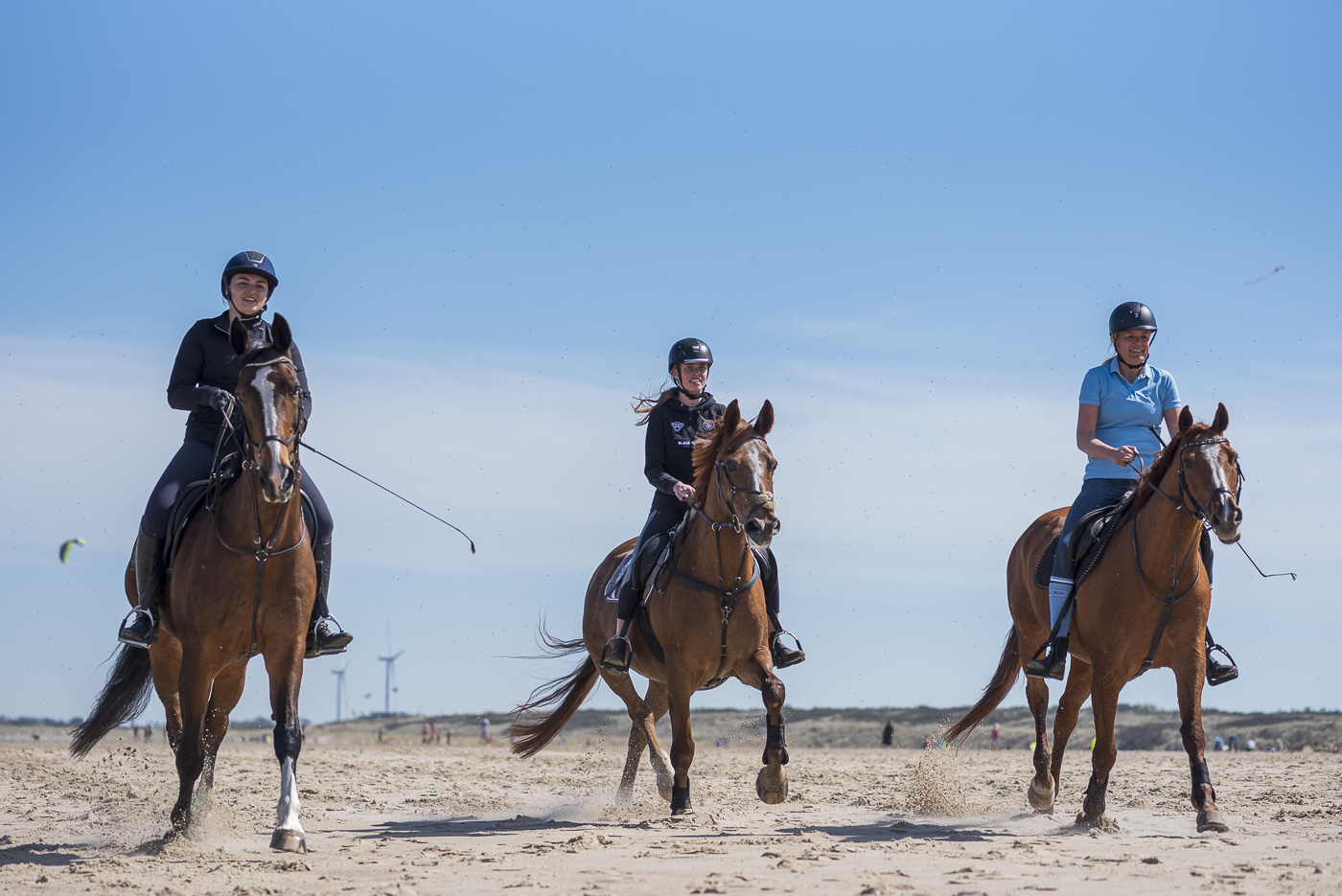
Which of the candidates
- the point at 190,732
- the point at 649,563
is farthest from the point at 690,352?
the point at 190,732

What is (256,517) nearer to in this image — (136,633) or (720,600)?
(136,633)

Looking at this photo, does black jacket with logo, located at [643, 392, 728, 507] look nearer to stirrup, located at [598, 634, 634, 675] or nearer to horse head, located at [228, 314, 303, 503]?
stirrup, located at [598, 634, 634, 675]

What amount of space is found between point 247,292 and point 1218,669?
7401 millimetres

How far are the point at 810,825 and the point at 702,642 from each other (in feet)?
5.50

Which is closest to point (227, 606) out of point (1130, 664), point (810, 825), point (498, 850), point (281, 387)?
point (281, 387)

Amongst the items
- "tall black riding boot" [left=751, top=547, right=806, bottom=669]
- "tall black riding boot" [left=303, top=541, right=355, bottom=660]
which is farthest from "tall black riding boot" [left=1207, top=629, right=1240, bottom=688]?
"tall black riding boot" [left=303, top=541, right=355, bottom=660]

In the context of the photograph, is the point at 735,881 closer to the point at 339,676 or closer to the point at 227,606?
A: the point at 227,606

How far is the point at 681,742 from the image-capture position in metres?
9.99

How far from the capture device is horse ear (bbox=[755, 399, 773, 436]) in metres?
9.73

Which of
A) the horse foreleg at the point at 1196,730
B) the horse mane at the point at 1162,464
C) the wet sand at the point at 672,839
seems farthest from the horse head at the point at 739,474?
the horse foreleg at the point at 1196,730

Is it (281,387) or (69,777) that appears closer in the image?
(281,387)

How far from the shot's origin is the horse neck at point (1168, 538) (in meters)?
9.16

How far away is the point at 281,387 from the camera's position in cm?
789

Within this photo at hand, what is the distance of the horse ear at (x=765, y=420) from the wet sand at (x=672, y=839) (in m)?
2.84
